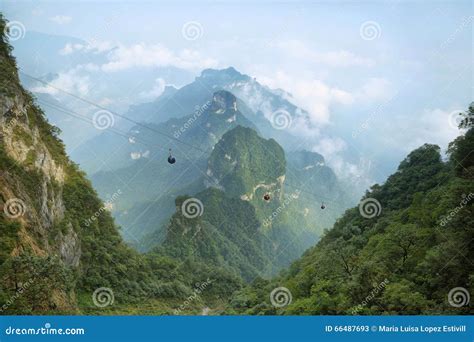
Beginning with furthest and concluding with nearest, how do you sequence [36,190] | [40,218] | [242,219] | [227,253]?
1. [242,219]
2. [227,253]
3. [36,190]
4. [40,218]

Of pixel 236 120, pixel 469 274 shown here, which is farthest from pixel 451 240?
pixel 236 120

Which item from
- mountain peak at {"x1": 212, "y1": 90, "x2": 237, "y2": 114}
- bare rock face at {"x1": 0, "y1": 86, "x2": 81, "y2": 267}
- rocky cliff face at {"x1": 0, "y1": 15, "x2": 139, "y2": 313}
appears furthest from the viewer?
mountain peak at {"x1": 212, "y1": 90, "x2": 237, "y2": 114}

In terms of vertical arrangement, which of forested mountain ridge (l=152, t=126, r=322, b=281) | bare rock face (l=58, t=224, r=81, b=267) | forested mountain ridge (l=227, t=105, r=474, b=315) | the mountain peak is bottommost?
forested mountain ridge (l=227, t=105, r=474, b=315)

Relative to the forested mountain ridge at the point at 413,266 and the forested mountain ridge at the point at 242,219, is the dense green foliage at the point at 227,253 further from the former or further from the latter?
the forested mountain ridge at the point at 242,219

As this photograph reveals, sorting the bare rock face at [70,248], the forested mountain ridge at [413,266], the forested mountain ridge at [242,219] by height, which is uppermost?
the forested mountain ridge at [242,219]

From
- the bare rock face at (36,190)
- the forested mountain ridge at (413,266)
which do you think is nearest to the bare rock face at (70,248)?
the bare rock face at (36,190)

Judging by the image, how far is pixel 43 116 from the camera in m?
25.8

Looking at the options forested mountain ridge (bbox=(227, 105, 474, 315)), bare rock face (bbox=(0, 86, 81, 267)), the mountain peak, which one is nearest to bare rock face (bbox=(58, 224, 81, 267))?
bare rock face (bbox=(0, 86, 81, 267))

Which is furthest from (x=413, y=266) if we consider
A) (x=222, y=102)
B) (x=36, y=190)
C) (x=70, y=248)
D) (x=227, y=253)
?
(x=222, y=102)

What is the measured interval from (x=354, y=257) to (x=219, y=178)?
53251mm

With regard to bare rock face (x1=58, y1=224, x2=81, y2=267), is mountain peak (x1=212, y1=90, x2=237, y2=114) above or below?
above

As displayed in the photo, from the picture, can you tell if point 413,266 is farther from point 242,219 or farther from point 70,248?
→ point 242,219

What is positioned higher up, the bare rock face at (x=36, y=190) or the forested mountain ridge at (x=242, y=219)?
the forested mountain ridge at (x=242, y=219)

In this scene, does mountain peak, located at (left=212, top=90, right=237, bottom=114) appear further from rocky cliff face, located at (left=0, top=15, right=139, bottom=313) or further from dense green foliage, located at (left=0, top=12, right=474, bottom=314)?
rocky cliff face, located at (left=0, top=15, right=139, bottom=313)
